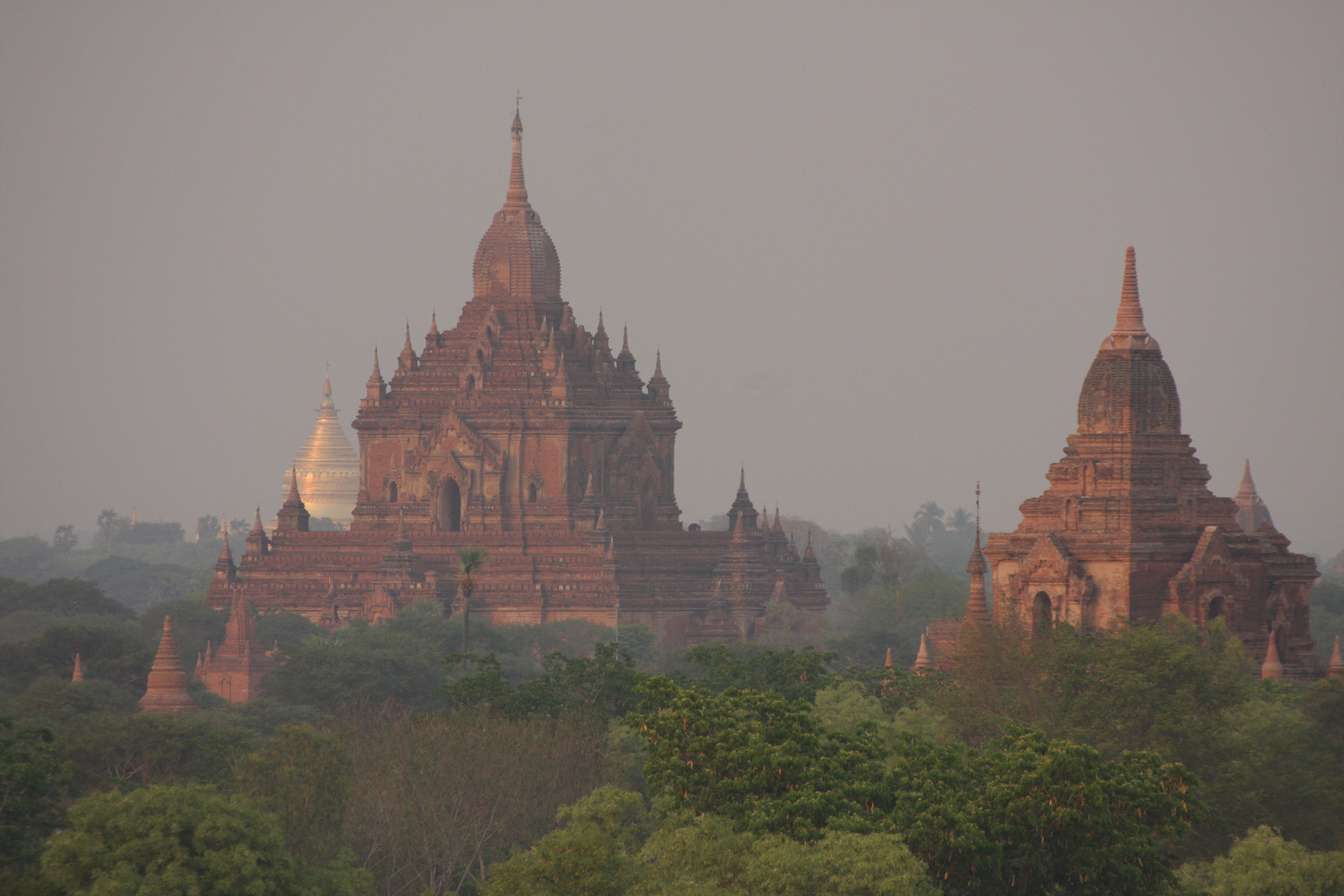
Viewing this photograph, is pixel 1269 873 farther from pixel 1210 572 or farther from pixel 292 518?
pixel 292 518

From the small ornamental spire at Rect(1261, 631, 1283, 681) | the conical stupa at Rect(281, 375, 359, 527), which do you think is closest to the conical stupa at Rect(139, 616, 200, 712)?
the small ornamental spire at Rect(1261, 631, 1283, 681)

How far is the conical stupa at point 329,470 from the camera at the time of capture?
163m

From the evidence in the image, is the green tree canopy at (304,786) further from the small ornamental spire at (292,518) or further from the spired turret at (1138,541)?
the small ornamental spire at (292,518)

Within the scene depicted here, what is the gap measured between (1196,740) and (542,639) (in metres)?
44.9

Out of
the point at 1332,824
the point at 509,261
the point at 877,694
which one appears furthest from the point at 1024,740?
the point at 509,261

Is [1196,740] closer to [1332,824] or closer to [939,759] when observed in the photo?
[1332,824]

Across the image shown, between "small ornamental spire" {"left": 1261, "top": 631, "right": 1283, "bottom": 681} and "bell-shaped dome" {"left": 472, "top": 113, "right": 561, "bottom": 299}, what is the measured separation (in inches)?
1851

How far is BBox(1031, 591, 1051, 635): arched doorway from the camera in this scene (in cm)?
5819

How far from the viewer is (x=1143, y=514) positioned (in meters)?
58.4

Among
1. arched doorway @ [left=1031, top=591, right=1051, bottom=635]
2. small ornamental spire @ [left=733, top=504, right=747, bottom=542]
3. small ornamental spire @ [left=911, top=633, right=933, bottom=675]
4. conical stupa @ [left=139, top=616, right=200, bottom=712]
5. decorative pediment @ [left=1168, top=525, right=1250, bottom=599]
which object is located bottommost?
conical stupa @ [left=139, top=616, right=200, bottom=712]

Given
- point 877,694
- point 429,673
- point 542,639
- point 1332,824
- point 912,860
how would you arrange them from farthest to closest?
1. point 542,639
2. point 429,673
3. point 877,694
4. point 1332,824
5. point 912,860

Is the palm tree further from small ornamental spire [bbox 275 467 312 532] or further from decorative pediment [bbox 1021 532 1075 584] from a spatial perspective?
decorative pediment [bbox 1021 532 1075 584]

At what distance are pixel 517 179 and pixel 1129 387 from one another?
47.1m

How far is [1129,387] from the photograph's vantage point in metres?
59.6
